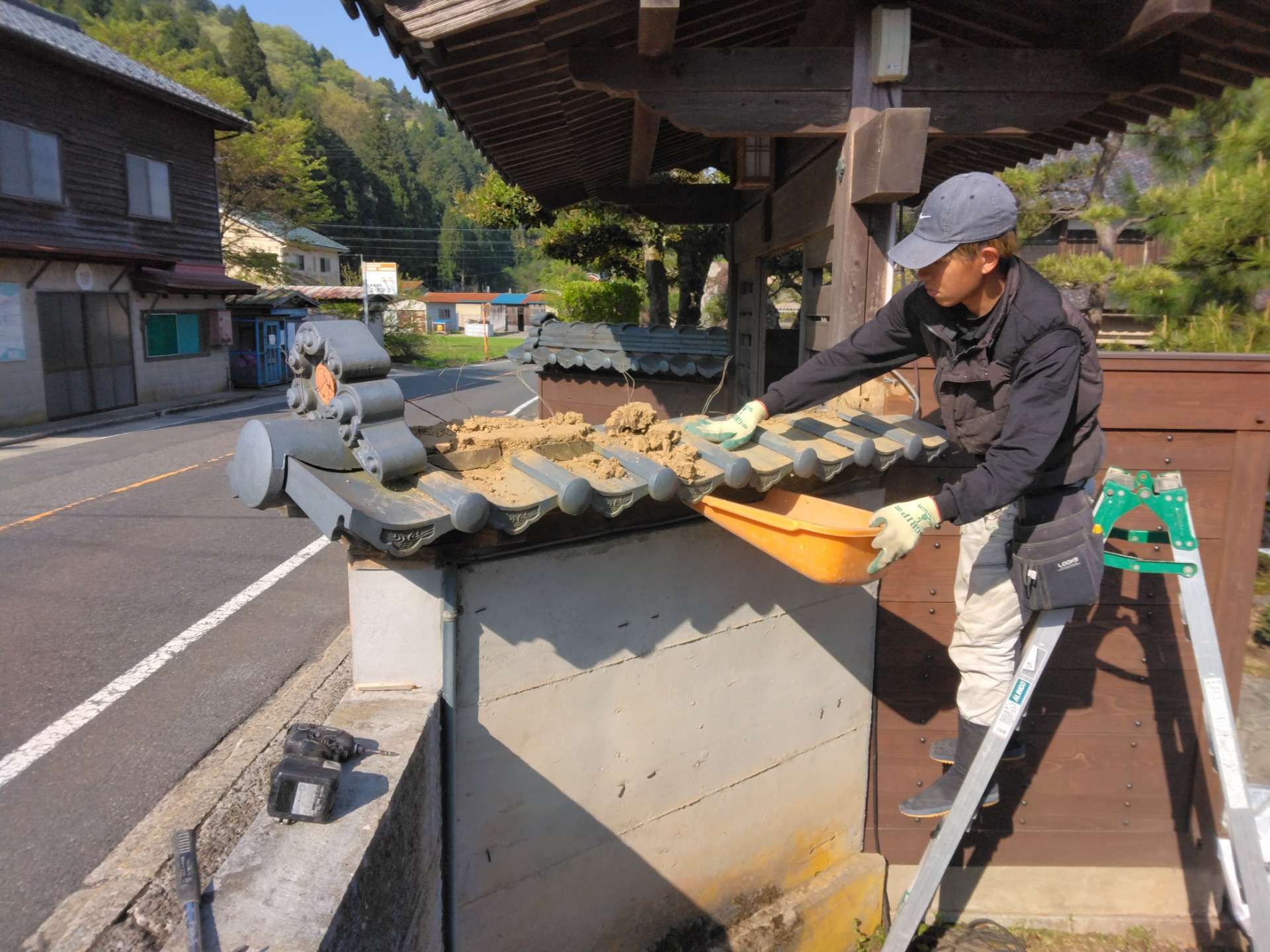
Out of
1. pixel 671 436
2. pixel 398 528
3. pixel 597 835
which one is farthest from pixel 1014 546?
pixel 398 528

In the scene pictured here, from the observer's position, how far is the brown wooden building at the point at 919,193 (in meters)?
3.41

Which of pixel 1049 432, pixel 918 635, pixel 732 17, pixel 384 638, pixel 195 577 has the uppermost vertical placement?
pixel 732 17

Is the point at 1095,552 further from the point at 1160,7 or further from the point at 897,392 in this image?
the point at 1160,7

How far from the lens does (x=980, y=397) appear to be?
2732 millimetres

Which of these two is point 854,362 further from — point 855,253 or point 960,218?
point 855,253

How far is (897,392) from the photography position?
3623mm

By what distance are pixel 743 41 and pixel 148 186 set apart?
66.2 feet

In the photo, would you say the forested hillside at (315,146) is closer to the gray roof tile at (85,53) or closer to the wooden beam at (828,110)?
the gray roof tile at (85,53)

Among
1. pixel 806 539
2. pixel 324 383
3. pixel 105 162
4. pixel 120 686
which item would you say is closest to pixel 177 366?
pixel 105 162

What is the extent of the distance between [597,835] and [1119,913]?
282cm

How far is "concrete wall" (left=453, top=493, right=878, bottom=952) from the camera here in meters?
2.68

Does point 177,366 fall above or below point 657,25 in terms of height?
below

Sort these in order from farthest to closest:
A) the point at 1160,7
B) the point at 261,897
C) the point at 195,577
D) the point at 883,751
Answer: the point at 195,577 < the point at 883,751 < the point at 1160,7 < the point at 261,897

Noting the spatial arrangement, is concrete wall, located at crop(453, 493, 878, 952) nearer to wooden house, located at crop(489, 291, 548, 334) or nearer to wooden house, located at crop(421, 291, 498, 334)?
wooden house, located at crop(489, 291, 548, 334)
